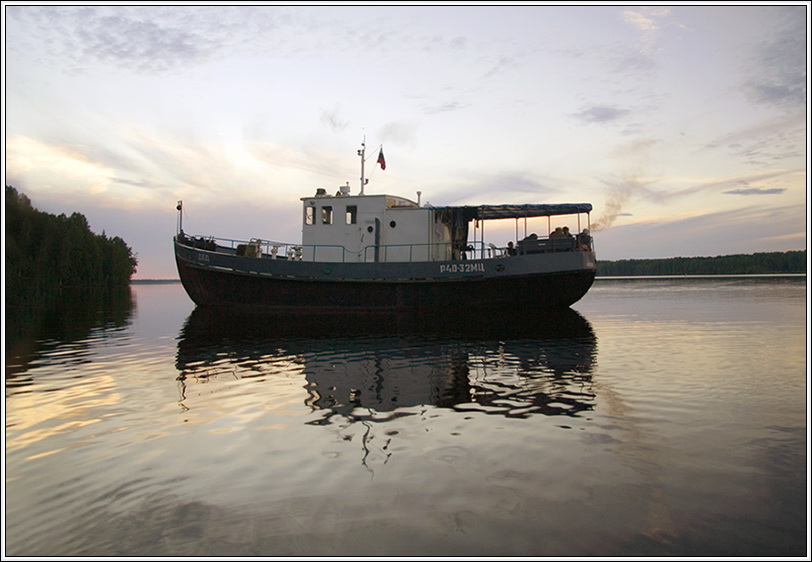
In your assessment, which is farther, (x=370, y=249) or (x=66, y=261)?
(x=66, y=261)

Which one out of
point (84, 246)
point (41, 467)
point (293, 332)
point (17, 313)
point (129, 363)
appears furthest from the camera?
point (84, 246)

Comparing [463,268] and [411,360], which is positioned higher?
[463,268]

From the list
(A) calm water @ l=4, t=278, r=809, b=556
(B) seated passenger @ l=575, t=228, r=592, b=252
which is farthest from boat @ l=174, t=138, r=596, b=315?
(A) calm water @ l=4, t=278, r=809, b=556

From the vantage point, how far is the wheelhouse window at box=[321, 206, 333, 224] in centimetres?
2323

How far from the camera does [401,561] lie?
10.8 feet

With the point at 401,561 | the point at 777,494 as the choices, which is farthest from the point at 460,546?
the point at 777,494

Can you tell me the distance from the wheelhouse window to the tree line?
31807mm

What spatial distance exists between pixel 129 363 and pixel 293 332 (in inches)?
212

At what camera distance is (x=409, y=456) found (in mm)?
5086

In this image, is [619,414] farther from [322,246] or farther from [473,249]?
[322,246]

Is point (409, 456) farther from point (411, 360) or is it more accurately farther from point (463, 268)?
point (463, 268)

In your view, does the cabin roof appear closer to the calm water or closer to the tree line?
the calm water

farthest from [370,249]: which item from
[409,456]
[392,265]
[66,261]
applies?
[66,261]

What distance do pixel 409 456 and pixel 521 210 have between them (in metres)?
Answer: 18.9
